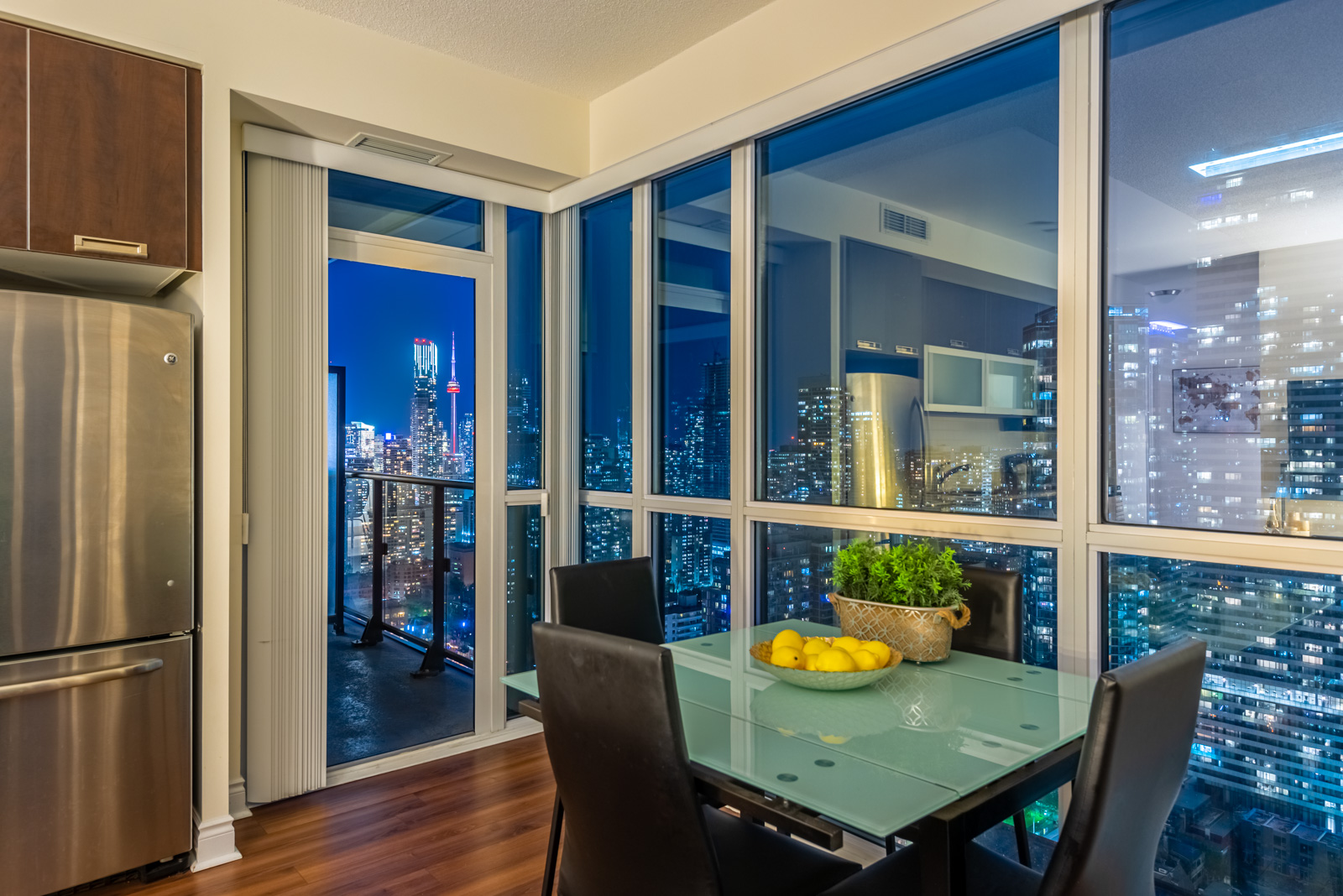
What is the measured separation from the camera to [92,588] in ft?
7.80

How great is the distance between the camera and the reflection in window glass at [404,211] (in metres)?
3.31

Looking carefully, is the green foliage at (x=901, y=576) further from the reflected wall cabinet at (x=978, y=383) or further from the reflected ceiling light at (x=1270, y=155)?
the reflected ceiling light at (x=1270, y=155)

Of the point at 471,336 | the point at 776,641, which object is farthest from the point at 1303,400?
the point at 471,336

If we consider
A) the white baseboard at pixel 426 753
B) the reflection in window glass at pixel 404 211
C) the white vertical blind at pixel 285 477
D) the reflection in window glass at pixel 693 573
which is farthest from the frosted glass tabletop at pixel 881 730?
the reflection in window glass at pixel 404 211

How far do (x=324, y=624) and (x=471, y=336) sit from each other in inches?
53.5

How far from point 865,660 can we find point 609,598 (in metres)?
0.99

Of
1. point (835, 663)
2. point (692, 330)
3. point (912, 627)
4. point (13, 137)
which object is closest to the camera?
point (835, 663)

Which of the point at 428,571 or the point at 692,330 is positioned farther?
the point at 428,571

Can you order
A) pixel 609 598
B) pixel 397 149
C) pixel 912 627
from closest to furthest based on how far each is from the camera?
pixel 912 627 < pixel 609 598 < pixel 397 149

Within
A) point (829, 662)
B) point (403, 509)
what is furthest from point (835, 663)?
point (403, 509)

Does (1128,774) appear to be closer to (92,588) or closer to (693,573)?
(693,573)

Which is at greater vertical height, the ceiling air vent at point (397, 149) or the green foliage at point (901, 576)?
the ceiling air vent at point (397, 149)

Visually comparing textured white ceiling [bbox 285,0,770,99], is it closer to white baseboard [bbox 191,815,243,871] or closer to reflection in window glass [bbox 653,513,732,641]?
reflection in window glass [bbox 653,513,732,641]

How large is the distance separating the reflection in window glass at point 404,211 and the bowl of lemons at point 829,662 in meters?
2.50
